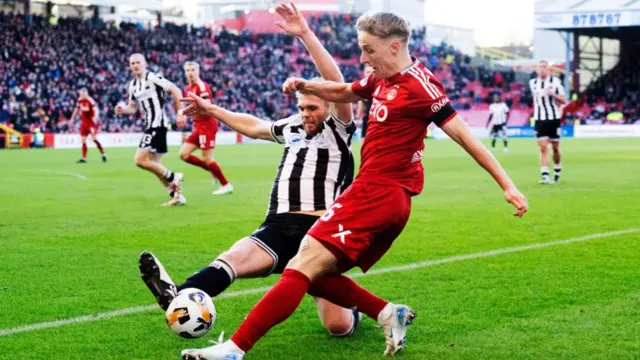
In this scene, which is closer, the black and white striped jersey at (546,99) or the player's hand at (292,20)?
the player's hand at (292,20)

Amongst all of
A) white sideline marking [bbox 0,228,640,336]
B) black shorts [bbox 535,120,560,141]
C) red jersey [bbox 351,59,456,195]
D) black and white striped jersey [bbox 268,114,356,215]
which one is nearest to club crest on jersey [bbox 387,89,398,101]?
red jersey [bbox 351,59,456,195]

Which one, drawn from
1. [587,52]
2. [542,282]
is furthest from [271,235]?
[587,52]

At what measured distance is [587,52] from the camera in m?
63.3

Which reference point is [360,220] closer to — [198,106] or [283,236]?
[283,236]

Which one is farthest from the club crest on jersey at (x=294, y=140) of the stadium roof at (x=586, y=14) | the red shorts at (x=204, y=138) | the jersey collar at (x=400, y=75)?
the stadium roof at (x=586, y=14)

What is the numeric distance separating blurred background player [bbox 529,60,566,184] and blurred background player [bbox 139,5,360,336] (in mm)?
13153

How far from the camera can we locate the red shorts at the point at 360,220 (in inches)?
193

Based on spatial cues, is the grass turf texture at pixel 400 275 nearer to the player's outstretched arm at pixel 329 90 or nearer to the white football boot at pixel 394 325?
the white football boot at pixel 394 325

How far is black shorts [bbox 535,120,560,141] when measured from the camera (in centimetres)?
1880

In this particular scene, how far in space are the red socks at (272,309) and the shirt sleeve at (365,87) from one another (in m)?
1.10

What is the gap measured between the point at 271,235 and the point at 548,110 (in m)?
14.1

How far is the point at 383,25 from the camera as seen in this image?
194 inches

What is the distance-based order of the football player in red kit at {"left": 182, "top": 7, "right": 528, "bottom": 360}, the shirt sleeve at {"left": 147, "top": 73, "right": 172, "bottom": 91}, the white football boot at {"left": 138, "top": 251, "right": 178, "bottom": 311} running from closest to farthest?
the football player in red kit at {"left": 182, "top": 7, "right": 528, "bottom": 360}
the white football boot at {"left": 138, "top": 251, "right": 178, "bottom": 311}
the shirt sleeve at {"left": 147, "top": 73, "right": 172, "bottom": 91}

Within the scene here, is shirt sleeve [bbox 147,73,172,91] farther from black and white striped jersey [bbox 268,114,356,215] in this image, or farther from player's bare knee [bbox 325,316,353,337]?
player's bare knee [bbox 325,316,353,337]
